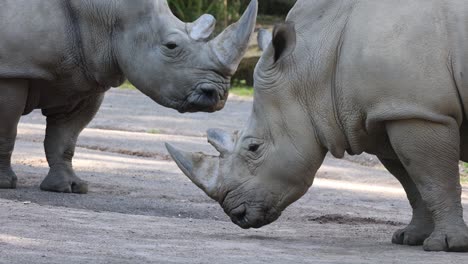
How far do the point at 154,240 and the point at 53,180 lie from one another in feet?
10.0

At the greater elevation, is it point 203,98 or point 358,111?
point 358,111

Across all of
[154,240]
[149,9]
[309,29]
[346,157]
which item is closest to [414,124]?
[309,29]

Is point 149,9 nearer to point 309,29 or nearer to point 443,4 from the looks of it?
point 309,29

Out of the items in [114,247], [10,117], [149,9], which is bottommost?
[10,117]

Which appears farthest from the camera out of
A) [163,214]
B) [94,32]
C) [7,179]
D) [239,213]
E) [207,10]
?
[207,10]

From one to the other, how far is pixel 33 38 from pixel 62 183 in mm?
1250

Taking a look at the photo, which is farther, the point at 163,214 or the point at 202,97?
the point at 202,97

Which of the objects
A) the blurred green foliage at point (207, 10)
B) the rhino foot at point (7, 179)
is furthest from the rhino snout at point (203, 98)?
the blurred green foliage at point (207, 10)

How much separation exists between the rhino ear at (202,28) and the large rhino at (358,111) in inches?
82.5

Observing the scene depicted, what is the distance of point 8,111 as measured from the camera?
971 centimetres

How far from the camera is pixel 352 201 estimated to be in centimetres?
1059

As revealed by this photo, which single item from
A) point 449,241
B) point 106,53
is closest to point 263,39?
point 449,241

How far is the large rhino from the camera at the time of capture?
7.04m

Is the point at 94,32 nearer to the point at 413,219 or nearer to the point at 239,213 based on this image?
the point at 239,213
